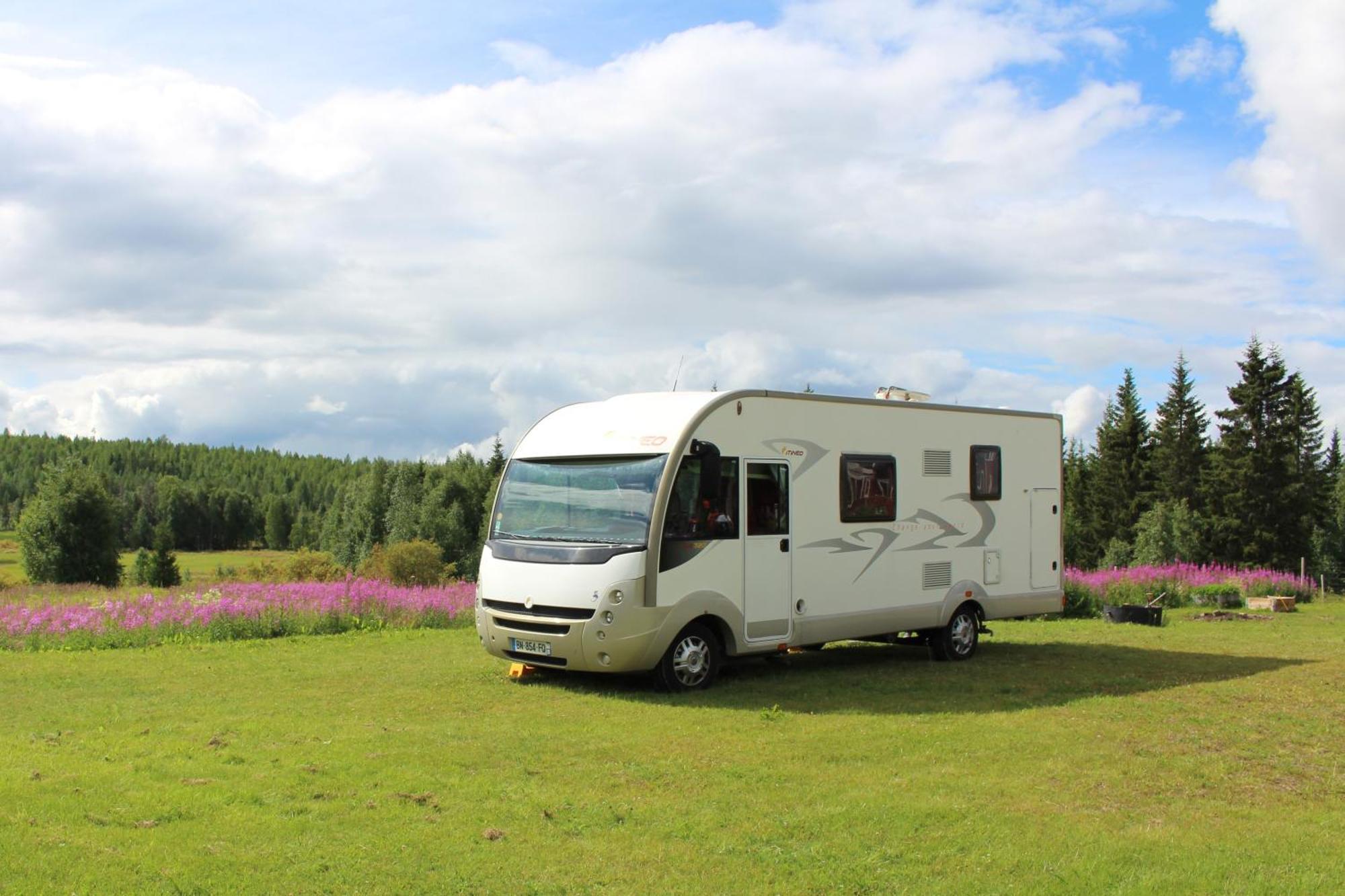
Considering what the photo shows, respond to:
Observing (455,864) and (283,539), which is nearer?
(455,864)

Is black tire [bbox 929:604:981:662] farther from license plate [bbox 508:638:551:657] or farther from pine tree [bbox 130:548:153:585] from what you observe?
pine tree [bbox 130:548:153:585]

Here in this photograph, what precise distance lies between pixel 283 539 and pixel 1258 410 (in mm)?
117055

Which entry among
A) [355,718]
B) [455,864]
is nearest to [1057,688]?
[355,718]

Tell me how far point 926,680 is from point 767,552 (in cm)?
253

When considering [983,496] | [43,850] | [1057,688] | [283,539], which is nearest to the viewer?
[43,850]

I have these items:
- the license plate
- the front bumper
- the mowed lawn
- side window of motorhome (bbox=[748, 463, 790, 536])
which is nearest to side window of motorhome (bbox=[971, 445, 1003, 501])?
the mowed lawn

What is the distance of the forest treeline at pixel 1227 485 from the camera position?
5644 cm

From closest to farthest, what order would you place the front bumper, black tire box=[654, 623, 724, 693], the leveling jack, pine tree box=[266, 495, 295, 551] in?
the front bumper, black tire box=[654, 623, 724, 693], the leveling jack, pine tree box=[266, 495, 295, 551]

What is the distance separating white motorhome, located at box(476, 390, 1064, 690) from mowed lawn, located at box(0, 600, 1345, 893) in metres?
0.69

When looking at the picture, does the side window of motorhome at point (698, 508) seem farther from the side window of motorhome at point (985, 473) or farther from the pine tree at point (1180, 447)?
the pine tree at point (1180, 447)

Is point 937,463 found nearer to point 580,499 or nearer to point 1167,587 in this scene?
point 580,499

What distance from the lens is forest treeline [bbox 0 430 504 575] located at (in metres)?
83.8

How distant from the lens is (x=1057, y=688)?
12.4 metres

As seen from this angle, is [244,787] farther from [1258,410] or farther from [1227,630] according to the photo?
[1258,410]
